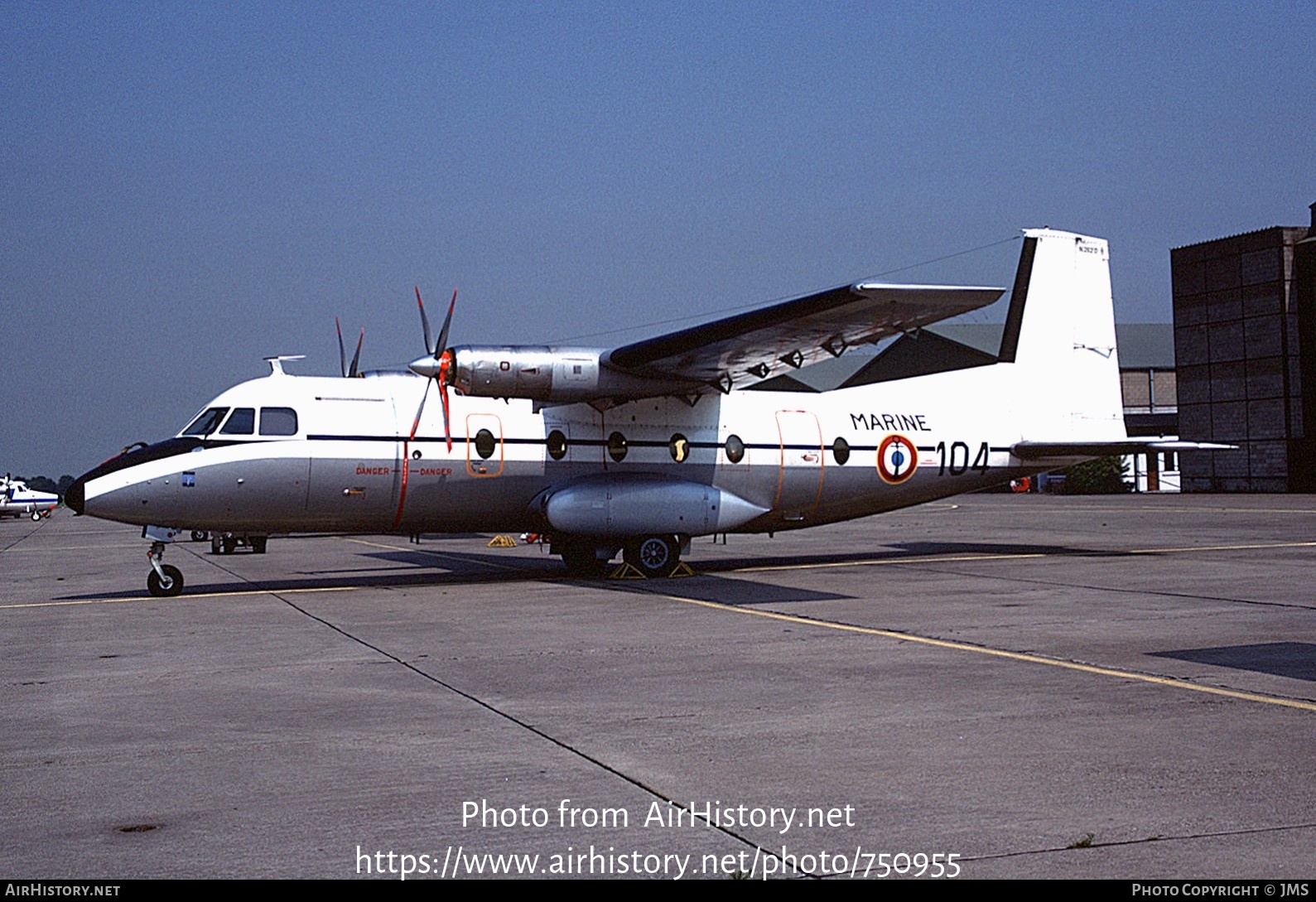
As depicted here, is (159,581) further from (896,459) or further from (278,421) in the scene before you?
(896,459)

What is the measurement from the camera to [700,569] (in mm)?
21750

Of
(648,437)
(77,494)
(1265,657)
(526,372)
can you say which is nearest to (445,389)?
(526,372)

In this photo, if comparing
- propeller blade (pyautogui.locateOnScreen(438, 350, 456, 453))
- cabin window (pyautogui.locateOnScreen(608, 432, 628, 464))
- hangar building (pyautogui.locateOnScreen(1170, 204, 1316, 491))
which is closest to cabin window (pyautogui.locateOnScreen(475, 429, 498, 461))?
propeller blade (pyautogui.locateOnScreen(438, 350, 456, 453))

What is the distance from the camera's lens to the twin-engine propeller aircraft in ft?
58.2

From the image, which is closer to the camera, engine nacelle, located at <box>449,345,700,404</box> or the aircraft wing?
the aircraft wing

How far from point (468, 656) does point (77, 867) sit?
20.6 ft

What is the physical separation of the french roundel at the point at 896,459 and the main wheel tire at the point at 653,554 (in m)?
4.14

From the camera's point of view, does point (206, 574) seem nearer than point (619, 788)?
No

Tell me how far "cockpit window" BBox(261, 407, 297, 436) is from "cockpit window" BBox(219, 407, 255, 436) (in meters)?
0.15

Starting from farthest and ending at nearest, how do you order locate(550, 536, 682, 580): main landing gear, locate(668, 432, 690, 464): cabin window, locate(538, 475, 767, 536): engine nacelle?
locate(668, 432, 690, 464): cabin window
locate(550, 536, 682, 580): main landing gear
locate(538, 475, 767, 536): engine nacelle

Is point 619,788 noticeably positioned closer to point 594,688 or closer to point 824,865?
point 824,865

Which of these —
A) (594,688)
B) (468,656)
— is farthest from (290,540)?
(594,688)

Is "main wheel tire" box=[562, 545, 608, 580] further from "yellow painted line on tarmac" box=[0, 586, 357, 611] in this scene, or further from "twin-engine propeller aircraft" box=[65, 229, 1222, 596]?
"yellow painted line on tarmac" box=[0, 586, 357, 611]

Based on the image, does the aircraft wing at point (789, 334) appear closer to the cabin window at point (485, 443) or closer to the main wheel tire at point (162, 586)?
the cabin window at point (485, 443)
